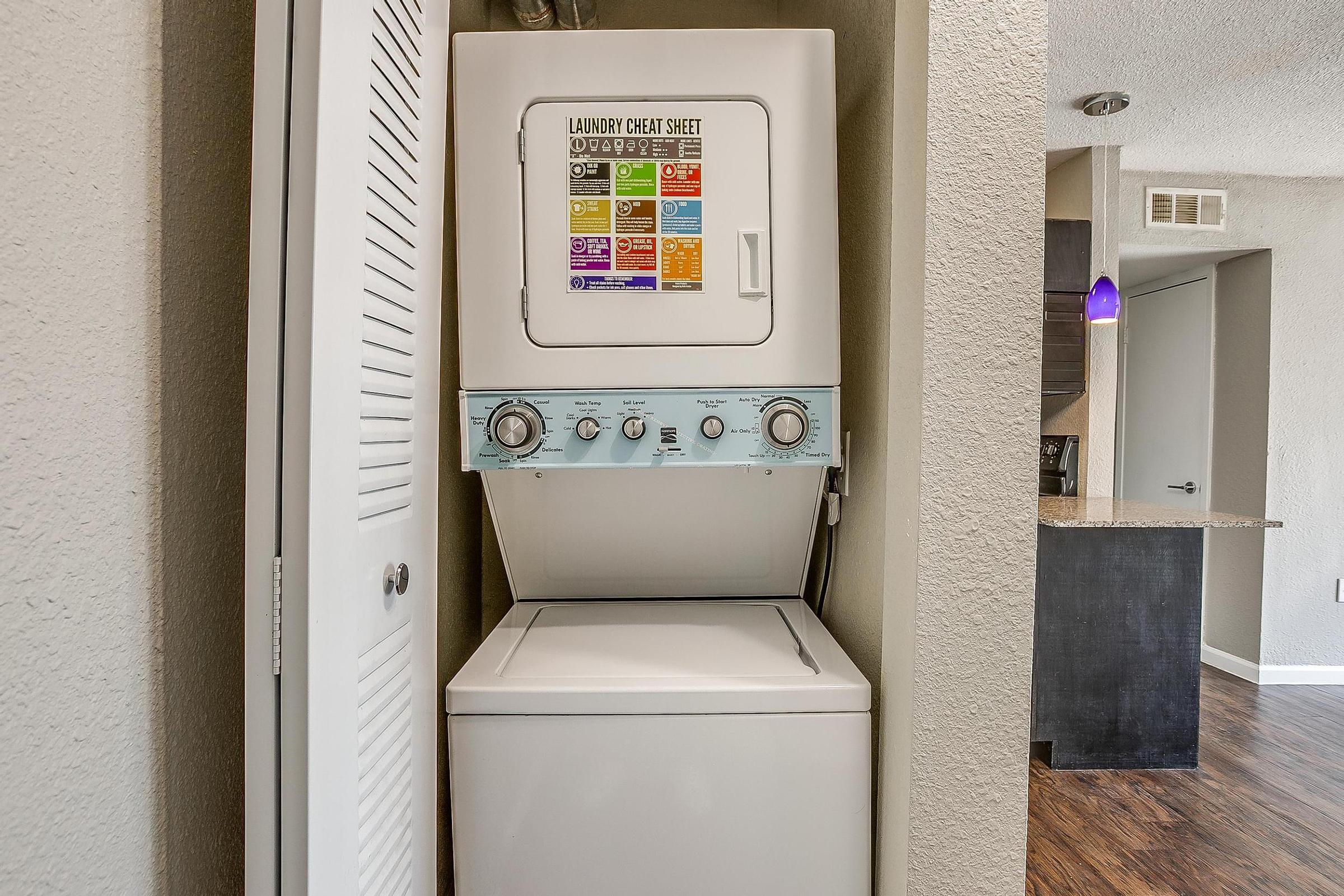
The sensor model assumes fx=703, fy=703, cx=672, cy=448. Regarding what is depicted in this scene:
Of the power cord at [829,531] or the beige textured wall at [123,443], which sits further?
the power cord at [829,531]

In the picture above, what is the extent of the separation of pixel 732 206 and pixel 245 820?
40.2 inches

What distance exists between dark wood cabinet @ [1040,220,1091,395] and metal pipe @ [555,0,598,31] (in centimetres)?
284

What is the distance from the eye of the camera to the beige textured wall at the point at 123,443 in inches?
19.9

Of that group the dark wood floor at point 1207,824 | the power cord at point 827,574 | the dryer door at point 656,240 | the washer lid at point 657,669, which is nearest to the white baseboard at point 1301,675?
the dark wood floor at point 1207,824

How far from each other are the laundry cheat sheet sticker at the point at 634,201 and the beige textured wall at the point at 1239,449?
4.24 metres

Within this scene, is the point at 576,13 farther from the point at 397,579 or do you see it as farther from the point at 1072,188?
the point at 1072,188

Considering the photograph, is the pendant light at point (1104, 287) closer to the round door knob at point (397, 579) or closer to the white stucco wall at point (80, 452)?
the round door knob at point (397, 579)

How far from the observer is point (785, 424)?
1.15 meters

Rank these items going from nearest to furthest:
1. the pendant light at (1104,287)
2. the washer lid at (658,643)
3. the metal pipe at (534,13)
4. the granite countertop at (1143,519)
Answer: the washer lid at (658,643) < the metal pipe at (534,13) < the granite countertop at (1143,519) < the pendant light at (1104,287)

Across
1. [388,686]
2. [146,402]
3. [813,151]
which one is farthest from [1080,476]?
[146,402]

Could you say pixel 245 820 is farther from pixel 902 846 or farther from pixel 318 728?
pixel 902 846

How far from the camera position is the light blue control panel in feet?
3.78

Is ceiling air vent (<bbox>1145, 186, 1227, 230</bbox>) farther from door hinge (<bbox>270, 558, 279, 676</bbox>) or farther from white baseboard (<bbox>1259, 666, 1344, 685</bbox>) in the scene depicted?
door hinge (<bbox>270, 558, 279, 676</bbox>)

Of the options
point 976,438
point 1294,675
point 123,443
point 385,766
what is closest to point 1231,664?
point 1294,675
